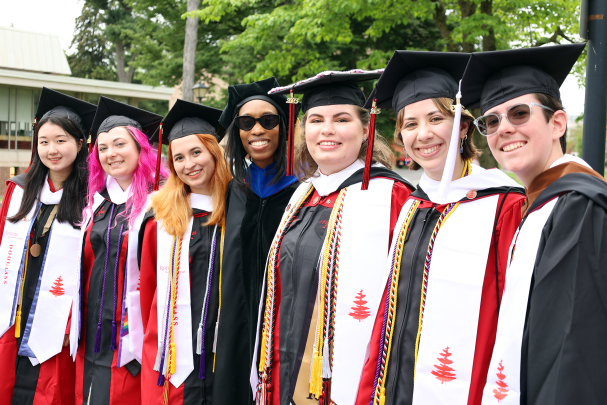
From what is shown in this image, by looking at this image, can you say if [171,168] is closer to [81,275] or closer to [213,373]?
[81,275]

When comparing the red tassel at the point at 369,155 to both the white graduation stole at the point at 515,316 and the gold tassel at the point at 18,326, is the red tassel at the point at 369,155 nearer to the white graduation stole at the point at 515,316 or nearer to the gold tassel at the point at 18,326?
the white graduation stole at the point at 515,316

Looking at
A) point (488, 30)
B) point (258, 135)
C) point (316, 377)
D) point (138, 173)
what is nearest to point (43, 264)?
point (138, 173)

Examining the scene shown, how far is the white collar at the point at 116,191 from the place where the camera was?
11.5 feet

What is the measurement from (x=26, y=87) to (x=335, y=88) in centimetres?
2163

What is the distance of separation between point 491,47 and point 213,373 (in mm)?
8016

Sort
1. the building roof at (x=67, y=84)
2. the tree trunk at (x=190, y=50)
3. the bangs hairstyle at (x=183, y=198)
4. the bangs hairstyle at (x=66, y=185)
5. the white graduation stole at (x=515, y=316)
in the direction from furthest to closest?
the building roof at (x=67, y=84) < the tree trunk at (x=190, y=50) < the bangs hairstyle at (x=66, y=185) < the bangs hairstyle at (x=183, y=198) < the white graduation stole at (x=515, y=316)

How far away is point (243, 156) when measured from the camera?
120 inches

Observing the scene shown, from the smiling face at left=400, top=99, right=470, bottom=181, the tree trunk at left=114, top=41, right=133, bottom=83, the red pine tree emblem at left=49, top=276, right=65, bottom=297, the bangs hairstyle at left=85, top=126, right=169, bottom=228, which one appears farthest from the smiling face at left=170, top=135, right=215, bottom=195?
the tree trunk at left=114, top=41, right=133, bottom=83

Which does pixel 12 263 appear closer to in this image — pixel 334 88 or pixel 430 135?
pixel 334 88

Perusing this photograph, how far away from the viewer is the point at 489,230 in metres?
1.77

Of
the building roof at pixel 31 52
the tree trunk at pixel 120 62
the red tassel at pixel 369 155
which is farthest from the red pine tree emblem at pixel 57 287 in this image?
the tree trunk at pixel 120 62

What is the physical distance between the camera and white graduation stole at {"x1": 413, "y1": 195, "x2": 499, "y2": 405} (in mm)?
1758

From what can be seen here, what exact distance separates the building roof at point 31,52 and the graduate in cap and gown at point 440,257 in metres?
23.4

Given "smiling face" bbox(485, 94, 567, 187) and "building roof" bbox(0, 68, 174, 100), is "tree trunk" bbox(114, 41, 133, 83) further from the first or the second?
"smiling face" bbox(485, 94, 567, 187)
